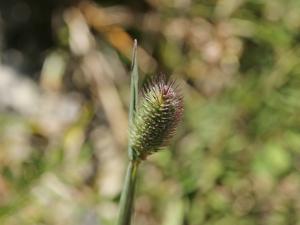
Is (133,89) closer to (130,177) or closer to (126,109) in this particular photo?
(130,177)

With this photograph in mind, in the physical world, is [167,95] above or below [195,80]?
below

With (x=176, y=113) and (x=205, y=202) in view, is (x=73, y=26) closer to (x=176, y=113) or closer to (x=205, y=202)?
(x=205, y=202)

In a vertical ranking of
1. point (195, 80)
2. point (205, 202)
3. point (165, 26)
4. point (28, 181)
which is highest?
point (165, 26)

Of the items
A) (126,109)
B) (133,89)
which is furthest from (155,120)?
(126,109)

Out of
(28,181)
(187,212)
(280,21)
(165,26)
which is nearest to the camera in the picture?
(28,181)

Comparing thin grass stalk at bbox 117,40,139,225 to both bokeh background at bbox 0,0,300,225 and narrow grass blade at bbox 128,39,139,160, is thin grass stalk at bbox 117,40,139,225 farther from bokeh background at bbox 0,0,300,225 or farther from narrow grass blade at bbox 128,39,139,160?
bokeh background at bbox 0,0,300,225

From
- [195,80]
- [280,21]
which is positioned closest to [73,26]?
[195,80]
